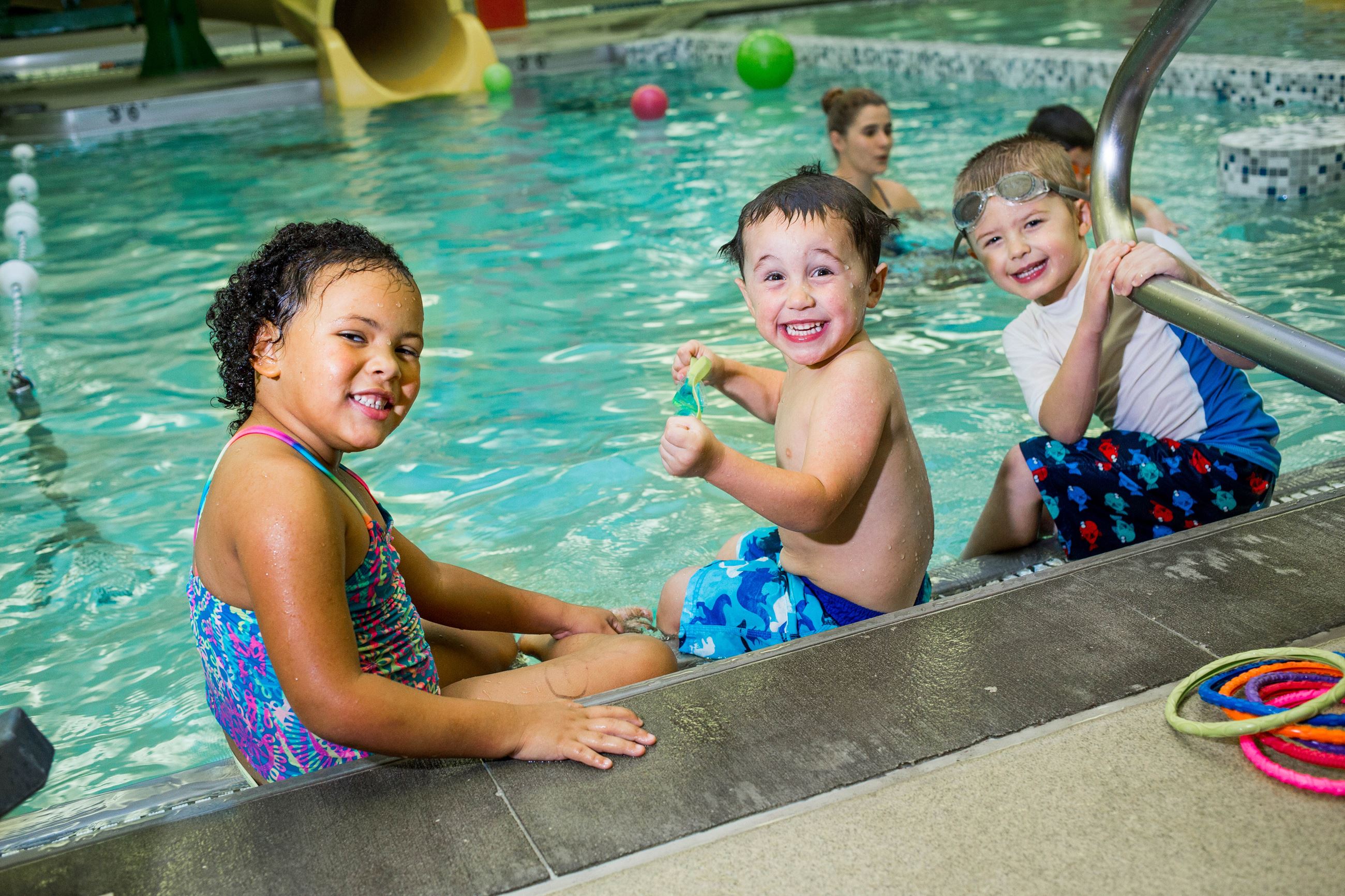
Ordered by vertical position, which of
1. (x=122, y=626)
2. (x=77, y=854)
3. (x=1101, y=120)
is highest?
(x=1101, y=120)

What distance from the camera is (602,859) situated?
1.54m

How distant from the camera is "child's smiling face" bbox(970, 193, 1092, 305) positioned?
299 cm

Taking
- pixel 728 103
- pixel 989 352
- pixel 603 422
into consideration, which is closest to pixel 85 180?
pixel 728 103

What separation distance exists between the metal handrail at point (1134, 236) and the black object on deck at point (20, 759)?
1794 millimetres

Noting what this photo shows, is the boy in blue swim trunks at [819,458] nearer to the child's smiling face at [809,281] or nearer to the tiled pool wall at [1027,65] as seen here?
the child's smiling face at [809,281]

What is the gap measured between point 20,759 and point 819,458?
1389mm

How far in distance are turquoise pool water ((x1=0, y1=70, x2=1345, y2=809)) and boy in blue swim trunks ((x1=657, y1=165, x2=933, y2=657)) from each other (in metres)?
0.86

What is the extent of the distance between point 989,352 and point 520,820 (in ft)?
12.1

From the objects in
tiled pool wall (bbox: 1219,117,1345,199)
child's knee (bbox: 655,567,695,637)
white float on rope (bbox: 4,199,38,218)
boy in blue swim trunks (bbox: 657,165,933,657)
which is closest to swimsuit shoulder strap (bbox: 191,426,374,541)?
boy in blue swim trunks (bbox: 657,165,933,657)

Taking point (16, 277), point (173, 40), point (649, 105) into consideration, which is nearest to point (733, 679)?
point (16, 277)

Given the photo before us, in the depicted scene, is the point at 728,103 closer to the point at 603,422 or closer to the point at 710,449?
the point at 603,422

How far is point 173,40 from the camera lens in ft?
50.2

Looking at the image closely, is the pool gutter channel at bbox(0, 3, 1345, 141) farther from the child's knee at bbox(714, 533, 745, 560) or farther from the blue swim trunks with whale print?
the blue swim trunks with whale print

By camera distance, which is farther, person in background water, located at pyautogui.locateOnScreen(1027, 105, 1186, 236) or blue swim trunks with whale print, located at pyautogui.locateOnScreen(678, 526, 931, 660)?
person in background water, located at pyautogui.locateOnScreen(1027, 105, 1186, 236)
